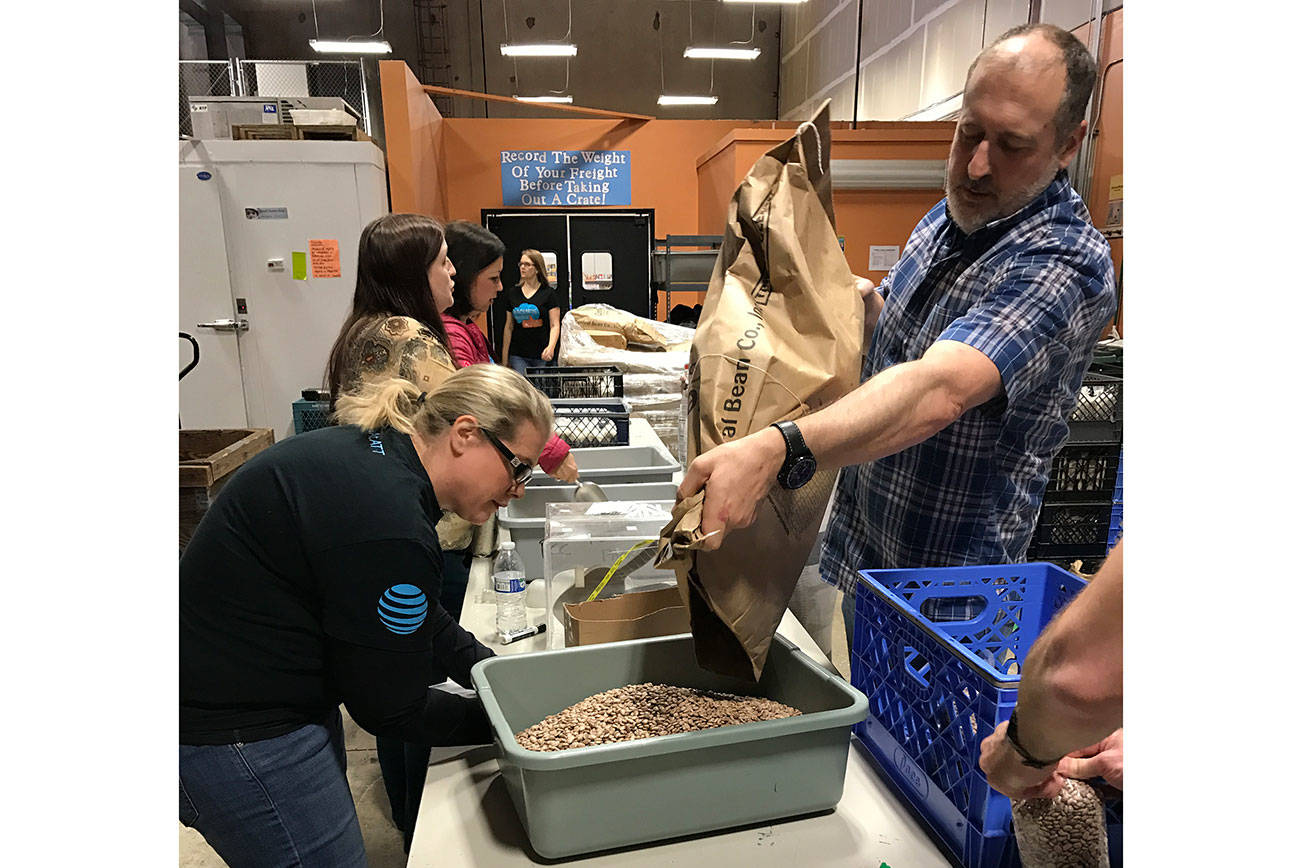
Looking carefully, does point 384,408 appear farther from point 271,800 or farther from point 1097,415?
point 1097,415

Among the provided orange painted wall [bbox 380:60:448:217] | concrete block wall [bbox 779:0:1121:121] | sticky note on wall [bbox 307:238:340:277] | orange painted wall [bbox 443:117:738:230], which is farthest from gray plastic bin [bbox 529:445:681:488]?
orange painted wall [bbox 443:117:738:230]

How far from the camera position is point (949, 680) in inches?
36.0

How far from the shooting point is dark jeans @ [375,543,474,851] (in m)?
1.75

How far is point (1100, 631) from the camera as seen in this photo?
23.2 inches

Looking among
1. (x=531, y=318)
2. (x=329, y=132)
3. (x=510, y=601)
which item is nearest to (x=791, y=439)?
(x=510, y=601)

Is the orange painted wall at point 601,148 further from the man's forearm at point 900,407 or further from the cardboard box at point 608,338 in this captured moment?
the man's forearm at point 900,407

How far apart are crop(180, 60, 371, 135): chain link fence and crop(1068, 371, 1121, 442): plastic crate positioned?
9306 mm

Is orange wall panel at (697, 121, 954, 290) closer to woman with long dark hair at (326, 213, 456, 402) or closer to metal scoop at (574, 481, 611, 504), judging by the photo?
woman with long dark hair at (326, 213, 456, 402)

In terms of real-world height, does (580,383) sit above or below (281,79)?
below

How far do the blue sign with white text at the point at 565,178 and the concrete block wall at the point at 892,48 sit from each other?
239cm

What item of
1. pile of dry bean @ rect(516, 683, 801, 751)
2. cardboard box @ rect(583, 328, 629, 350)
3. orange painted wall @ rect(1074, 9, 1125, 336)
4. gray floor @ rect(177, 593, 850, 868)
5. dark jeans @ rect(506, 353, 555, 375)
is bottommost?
gray floor @ rect(177, 593, 850, 868)

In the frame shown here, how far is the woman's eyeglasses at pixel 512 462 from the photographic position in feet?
4.29

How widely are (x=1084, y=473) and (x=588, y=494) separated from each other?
178 cm

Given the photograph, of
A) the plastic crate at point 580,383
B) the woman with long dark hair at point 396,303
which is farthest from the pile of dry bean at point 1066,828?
the plastic crate at point 580,383
